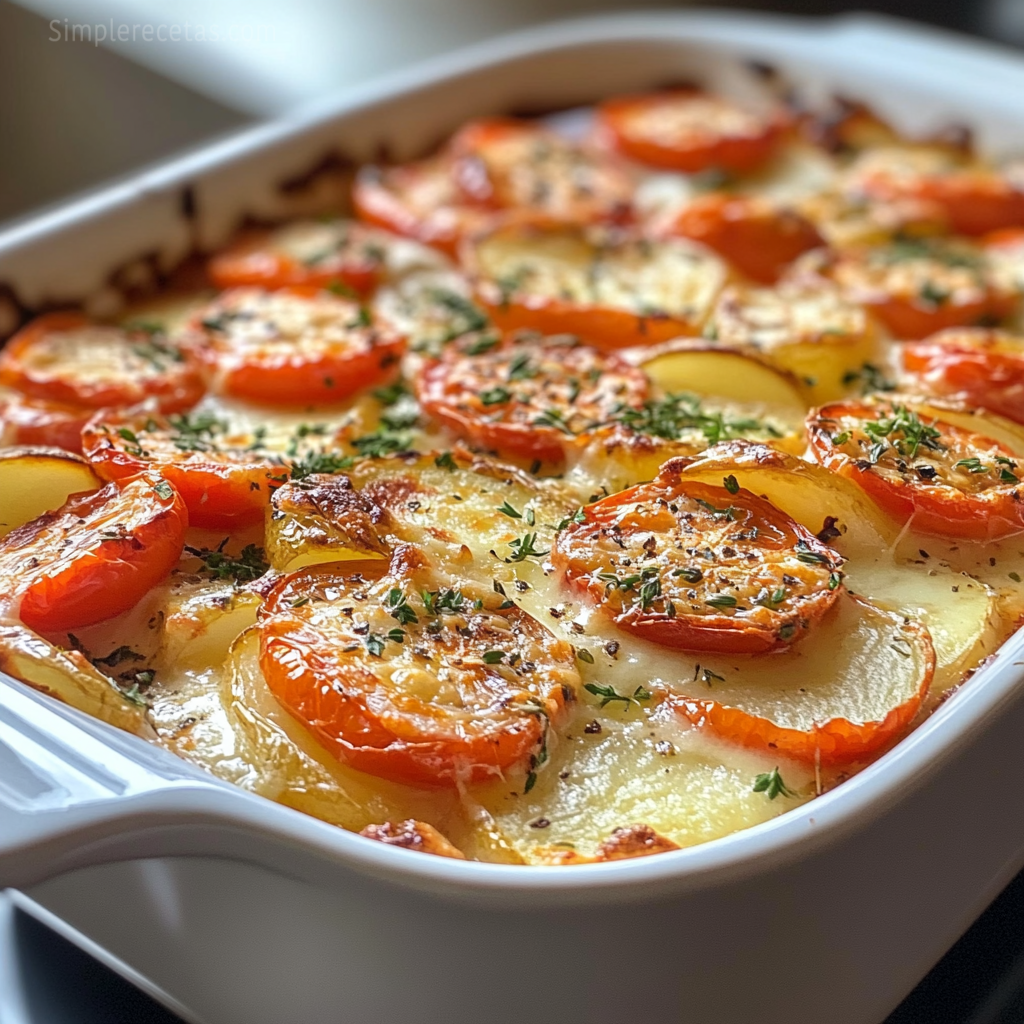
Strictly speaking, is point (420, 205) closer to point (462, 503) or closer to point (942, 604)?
point (462, 503)

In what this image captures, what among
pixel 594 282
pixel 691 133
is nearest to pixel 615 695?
pixel 594 282

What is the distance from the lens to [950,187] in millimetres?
2645

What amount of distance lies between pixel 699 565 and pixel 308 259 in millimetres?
1224

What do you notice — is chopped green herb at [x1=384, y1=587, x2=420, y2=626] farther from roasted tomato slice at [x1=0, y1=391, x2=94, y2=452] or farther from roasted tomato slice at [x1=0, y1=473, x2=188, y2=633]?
roasted tomato slice at [x1=0, y1=391, x2=94, y2=452]

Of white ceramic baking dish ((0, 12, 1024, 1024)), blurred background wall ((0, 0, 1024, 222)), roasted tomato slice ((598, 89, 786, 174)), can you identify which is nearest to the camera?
white ceramic baking dish ((0, 12, 1024, 1024))

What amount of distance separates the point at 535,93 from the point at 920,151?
3.06ft

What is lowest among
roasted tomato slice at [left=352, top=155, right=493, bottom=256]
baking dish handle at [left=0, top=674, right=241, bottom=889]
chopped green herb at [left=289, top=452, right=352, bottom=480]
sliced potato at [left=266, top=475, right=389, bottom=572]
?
chopped green herb at [left=289, top=452, right=352, bottom=480]

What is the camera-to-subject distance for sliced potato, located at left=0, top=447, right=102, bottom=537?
1.66 meters

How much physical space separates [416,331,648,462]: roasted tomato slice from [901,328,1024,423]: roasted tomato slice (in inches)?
17.7

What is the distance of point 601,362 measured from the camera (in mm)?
1997

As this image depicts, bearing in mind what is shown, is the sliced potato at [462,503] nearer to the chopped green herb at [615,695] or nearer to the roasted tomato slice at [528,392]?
the roasted tomato slice at [528,392]

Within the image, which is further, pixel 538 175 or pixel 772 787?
pixel 538 175

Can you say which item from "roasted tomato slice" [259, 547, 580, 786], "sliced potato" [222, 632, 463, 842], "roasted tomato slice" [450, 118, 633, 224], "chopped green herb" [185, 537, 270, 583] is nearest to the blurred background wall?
"roasted tomato slice" [450, 118, 633, 224]

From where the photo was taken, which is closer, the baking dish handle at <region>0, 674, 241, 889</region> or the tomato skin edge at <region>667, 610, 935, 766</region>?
the baking dish handle at <region>0, 674, 241, 889</region>
